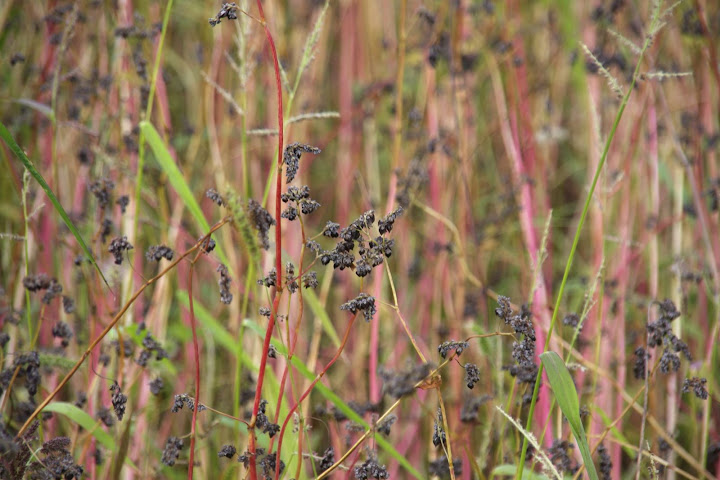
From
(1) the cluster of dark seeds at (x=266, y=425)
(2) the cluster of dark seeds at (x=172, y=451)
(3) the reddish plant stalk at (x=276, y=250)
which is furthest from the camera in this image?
(2) the cluster of dark seeds at (x=172, y=451)

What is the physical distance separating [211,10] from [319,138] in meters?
0.64

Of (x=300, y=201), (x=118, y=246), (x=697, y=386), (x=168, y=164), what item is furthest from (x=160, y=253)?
(x=697, y=386)

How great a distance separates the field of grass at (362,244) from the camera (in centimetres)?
127

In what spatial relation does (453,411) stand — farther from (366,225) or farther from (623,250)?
(366,225)

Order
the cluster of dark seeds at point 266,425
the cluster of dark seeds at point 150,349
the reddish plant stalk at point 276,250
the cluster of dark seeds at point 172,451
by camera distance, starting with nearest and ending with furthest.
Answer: the reddish plant stalk at point 276,250
the cluster of dark seeds at point 266,425
the cluster of dark seeds at point 172,451
the cluster of dark seeds at point 150,349

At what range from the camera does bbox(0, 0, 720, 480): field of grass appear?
1272 millimetres

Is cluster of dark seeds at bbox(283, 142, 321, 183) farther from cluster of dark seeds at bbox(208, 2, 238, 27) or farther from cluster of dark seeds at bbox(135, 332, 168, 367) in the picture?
cluster of dark seeds at bbox(135, 332, 168, 367)

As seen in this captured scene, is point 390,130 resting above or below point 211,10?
below

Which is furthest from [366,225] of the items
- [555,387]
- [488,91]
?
[488,91]

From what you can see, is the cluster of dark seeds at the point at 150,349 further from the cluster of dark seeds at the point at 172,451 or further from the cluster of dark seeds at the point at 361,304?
the cluster of dark seeds at the point at 361,304

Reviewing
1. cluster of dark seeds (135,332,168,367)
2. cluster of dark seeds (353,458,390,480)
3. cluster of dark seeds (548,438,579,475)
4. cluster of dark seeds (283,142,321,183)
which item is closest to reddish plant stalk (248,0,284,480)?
cluster of dark seeds (283,142,321,183)

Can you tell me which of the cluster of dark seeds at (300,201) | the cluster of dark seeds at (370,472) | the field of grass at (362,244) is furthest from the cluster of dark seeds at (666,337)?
the cluster of dark seeds at (300,201)

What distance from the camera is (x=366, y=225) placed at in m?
0.97

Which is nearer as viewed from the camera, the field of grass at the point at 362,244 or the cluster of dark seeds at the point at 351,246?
the cluster of dark seeds at the point at 351,246
